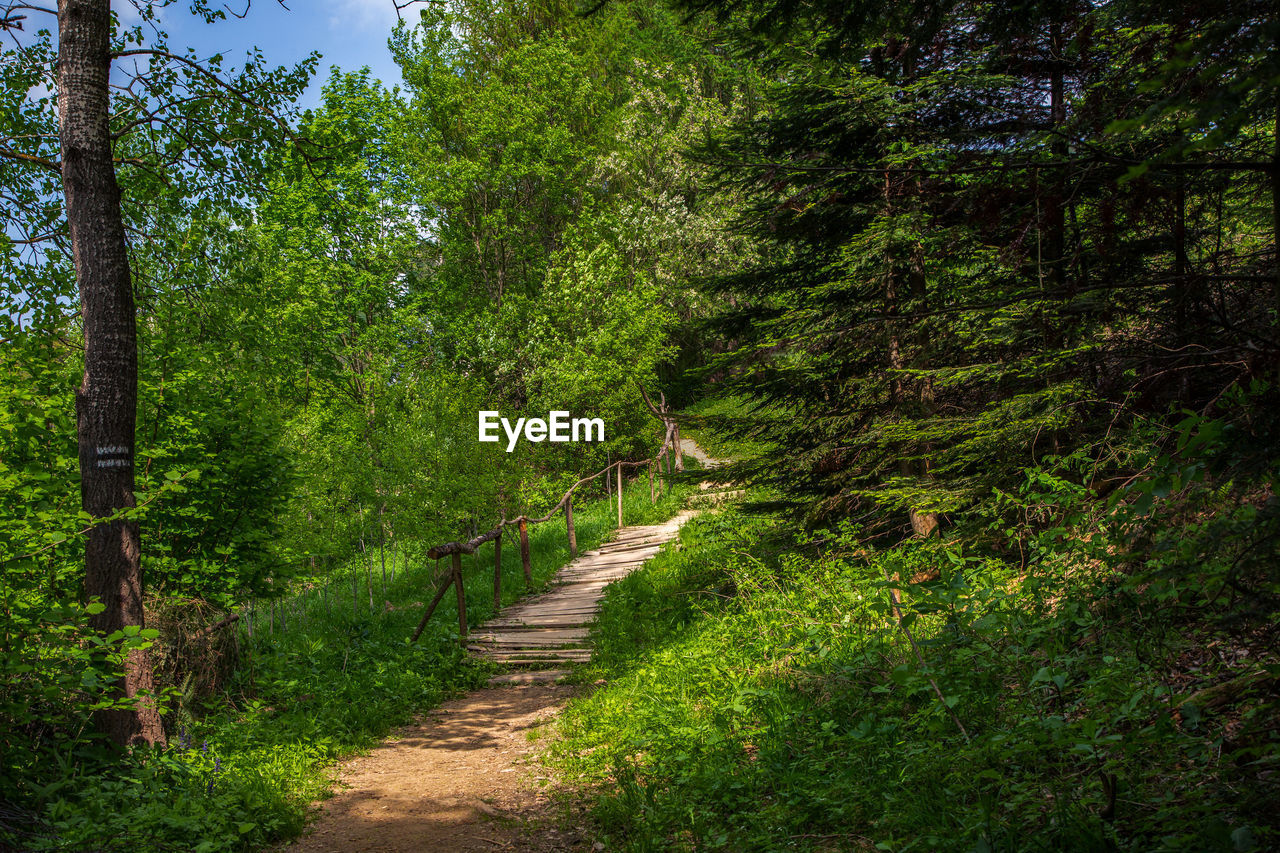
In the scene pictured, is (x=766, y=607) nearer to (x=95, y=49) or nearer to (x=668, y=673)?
(x=668, y=673)

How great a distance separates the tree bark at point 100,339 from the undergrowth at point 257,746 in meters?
0.53

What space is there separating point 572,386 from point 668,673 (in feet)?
45.4

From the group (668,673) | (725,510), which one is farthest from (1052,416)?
(725,510)

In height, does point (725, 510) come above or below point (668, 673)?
above

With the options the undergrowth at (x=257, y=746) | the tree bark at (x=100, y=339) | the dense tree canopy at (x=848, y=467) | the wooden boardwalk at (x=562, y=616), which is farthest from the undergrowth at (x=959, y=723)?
the tree bark at (x=100, y=339)

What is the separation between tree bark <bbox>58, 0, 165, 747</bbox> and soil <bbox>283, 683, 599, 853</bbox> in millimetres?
Answer: 1589

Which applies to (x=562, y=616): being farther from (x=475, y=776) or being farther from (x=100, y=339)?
(x=100, y=339)

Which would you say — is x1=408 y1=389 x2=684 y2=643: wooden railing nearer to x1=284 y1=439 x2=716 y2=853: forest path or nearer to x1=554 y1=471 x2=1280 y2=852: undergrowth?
x1=284 y1=439 x2=716 y2=853: forest path

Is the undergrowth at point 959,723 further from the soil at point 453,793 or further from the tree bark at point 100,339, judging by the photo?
the tree bark at point 100,339

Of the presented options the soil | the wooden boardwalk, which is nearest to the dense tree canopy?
the soil

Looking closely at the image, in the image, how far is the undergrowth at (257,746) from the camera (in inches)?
158

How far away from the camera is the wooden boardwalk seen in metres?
9.08

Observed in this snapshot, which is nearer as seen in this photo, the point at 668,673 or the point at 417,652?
the point at 668,673

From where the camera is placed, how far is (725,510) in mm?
10266
